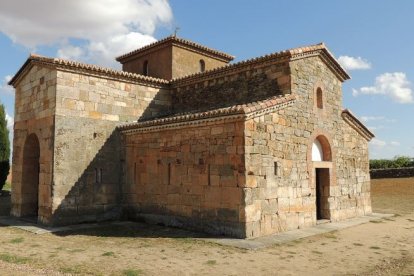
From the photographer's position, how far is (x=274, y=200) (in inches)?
386

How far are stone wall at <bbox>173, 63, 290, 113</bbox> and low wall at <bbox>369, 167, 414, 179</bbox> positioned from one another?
56.4ft

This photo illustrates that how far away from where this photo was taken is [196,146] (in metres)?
10.2

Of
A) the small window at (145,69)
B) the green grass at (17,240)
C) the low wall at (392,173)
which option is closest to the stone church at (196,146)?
the green grass at (17,240)

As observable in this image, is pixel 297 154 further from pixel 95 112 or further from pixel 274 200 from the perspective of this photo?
pixel 95 112

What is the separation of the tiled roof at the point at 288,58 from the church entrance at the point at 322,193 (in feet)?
12.2

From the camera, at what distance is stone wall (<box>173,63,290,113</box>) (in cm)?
1126

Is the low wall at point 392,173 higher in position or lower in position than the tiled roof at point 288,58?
lower

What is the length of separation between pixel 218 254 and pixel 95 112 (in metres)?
6.74

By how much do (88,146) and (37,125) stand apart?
1954 millimetres

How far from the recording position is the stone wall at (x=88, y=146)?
11219 millimetres

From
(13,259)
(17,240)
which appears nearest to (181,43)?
(17,240)

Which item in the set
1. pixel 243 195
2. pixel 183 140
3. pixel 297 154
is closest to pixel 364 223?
pixel 297 154

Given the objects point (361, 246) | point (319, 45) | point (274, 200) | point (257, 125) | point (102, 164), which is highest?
point (319, 45)

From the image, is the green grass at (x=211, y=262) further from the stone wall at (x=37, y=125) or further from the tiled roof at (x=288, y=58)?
the tiled roof at (x=288, y=58)
